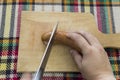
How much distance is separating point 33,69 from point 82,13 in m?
0.23

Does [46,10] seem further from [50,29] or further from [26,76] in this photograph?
[26,76]

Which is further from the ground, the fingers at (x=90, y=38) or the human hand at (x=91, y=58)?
the fingers at (x=90, y=38)

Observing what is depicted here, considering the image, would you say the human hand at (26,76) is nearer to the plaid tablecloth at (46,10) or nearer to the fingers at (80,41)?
the plaid tablecloth at (46,10)

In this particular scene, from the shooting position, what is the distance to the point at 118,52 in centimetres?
82

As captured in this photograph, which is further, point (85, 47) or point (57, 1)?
point (57, 1)

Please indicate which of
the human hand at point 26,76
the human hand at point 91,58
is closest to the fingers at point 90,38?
the human hand at point 91,58

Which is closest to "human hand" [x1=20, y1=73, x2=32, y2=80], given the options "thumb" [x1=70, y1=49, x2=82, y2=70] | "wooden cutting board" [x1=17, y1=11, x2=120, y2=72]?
"wooden cutting board" [x1=17, y1=11, x2=120, y2=72]

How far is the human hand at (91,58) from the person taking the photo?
72cm

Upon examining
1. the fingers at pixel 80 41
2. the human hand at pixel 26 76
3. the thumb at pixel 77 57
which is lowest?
the human hand at pixel 26 76

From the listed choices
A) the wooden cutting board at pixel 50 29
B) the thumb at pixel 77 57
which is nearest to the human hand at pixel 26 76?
the wooden cutting board at pixel 50 29

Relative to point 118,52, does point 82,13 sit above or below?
above

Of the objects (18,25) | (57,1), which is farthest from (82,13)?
(18,25)

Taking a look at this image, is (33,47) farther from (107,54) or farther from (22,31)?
(107,54)

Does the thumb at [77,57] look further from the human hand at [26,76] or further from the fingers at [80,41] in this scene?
the human hand at [26,76]
